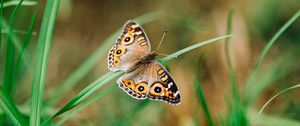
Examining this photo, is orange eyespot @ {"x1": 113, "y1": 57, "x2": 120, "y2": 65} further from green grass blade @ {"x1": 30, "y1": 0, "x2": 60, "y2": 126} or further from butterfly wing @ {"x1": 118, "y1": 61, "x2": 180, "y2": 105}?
green grass blade @ {"x1": 30, "y1": 0, "x2": 60, "y2": 126}

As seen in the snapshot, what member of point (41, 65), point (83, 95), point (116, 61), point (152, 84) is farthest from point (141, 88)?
point (41, 65)

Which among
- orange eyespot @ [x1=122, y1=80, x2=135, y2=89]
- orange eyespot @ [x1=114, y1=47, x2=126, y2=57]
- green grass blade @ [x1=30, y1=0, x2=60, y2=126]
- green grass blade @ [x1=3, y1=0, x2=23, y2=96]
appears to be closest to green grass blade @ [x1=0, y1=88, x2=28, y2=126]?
green grass blade @ [x1=30, y1=0, x2=60, y2=126]

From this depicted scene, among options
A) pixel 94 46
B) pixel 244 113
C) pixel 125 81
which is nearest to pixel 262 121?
pixel 244 113

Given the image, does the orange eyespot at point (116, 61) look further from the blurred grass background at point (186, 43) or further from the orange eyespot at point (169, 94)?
the blurred grass background at point (186, 43)

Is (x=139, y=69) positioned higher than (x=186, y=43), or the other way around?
(x=186, y=43)

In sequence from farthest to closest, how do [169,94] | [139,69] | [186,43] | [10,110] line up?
1. [186,43]
2. [139,69]
3. [169,94]
4. [10,110]

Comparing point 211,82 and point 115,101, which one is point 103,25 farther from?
point 115,101

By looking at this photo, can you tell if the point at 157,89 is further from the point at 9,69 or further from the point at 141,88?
the point at 9,69

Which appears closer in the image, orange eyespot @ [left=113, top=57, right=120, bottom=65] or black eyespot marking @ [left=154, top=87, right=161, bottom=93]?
black eyespot marking @ [left=154, top=87, right=161, bottom=93]
